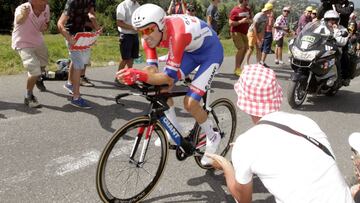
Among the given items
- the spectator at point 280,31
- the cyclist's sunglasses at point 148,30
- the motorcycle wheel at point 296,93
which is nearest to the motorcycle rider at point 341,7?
the motorcycle wheel at point 296,93

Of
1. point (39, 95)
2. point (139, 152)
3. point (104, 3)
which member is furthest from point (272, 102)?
point (104, 3)

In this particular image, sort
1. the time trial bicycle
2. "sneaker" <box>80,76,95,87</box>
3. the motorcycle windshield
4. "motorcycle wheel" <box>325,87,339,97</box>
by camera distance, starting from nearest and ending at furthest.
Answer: the time trial bicycle < the motorcycle windshield < "sneaker" <box>80,76,95,87</box> < "motorcycle wheel" <box>325,87,339,97</box>

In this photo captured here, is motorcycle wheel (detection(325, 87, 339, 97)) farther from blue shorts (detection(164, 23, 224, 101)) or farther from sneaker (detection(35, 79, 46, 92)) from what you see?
sneaker (detection(35, 79, 46, 92))

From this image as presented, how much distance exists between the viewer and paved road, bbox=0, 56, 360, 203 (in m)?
4.17

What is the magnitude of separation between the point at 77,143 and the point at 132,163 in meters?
1.52

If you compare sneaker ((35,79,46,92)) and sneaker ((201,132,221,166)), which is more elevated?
sneaker ((201,132,221,166))

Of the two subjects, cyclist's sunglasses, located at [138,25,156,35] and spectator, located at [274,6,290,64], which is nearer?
cyclist's sunglasses, located at [138,25,156,35]

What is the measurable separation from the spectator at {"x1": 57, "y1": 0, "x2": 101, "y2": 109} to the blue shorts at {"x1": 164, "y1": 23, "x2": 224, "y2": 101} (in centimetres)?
270

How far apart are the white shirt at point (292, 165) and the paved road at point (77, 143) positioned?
76.1 inches

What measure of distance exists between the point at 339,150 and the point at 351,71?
332cm

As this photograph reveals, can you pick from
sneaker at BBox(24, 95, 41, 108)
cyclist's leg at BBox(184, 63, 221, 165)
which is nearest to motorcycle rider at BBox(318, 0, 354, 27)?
cyclist's leg at BBox(184, 63, 221, 165)

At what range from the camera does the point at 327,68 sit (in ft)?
24.9

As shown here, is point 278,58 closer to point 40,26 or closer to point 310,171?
point 40,26

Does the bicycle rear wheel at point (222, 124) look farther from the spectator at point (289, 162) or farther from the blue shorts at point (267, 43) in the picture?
the blue shorts at point (267, 43)
